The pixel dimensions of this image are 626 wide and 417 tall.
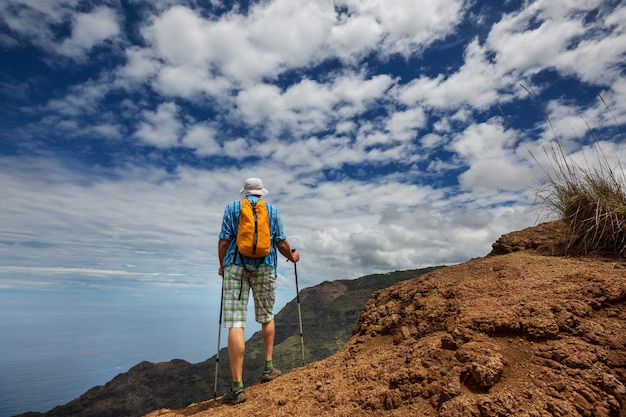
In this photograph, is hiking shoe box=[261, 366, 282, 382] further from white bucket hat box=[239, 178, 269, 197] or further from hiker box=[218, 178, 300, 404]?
white bucket hat box=[239, 178, 269, 197]

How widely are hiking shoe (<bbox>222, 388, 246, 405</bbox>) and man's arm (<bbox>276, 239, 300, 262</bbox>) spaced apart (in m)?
2.26

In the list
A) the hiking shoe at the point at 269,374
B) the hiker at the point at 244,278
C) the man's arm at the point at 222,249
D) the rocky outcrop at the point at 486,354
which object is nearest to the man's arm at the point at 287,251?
the hiker at the point at 244,278

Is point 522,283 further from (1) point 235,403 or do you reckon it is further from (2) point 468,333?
(1) point 235,403

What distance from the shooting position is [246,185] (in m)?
5.91

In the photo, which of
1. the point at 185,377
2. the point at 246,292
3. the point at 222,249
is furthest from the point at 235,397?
the point at 185,377

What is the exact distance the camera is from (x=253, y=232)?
17.0 feet

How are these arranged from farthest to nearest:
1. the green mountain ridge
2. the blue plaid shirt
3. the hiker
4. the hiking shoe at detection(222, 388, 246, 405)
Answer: the green mountain ridge < the blue plaid shirt < the hiker < the hiking shoe at detection(222, 388, 246, 405)

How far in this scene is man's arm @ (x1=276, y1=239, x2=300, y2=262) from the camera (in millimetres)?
5910

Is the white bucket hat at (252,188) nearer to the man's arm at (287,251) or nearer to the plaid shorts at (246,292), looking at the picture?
the man's arm at (287,251)

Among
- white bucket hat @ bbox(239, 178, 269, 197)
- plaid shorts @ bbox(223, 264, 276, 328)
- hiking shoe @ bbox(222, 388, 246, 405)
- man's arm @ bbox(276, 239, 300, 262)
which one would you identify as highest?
white bucket hat @ bbox(239, 178, 269, 197)

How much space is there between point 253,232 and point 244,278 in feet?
2.68

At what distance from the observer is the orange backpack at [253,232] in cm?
516

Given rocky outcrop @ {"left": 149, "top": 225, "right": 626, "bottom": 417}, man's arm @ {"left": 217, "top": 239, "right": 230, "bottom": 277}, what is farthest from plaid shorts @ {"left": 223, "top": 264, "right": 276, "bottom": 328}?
rocky outcrop @ {"left": 149, "top": 225, "right": 626, "bottom": 417}

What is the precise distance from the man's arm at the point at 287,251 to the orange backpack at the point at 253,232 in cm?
59
